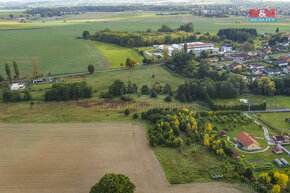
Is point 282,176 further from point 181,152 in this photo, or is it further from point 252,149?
point 181,152

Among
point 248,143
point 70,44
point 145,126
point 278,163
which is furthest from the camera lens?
point 70,44

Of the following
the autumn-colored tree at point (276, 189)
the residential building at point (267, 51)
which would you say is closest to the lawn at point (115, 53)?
the residential building at point (267, 51)

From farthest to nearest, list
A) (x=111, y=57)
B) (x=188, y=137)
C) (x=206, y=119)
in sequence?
(x=111, y=57) → (x=206, y=119) → (x=188, y=137)

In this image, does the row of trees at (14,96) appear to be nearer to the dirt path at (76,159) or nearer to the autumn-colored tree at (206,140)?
the dirt path at (76,159)

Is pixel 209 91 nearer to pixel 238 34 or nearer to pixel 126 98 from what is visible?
pixel 126 98

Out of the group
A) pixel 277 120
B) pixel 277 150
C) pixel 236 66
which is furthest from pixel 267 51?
pixel 277 150

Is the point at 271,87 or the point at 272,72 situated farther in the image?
the point at 272,72

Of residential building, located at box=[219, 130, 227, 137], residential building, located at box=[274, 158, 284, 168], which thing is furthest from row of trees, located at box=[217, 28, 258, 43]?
residential building, located at box=[274, 158, 284, 168]

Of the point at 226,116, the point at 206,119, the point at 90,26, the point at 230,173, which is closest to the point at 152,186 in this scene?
the point at 230,173
